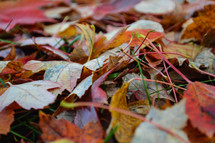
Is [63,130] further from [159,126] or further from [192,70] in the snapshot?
[192,70]

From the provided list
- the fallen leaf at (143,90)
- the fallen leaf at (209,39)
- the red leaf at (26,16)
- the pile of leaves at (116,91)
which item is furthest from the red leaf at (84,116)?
the red leaf at (26,16)

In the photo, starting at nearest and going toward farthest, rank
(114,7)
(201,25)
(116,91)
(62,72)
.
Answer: (116,91), (62,72), (201,25), (114,7)

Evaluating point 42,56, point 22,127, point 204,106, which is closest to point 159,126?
point 204,106

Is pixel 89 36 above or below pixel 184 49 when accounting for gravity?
above

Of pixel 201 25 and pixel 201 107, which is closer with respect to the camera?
pixel 201 107

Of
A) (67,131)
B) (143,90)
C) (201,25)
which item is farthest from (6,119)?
(201,25)

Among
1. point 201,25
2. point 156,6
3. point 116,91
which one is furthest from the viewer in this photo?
point 156,6

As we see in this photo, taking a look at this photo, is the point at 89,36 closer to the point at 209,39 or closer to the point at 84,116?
the point at 84,116

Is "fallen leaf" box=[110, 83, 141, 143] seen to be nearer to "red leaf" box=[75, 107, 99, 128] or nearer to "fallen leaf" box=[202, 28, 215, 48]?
"red leaf" box=[75, 107, 99, 128]
